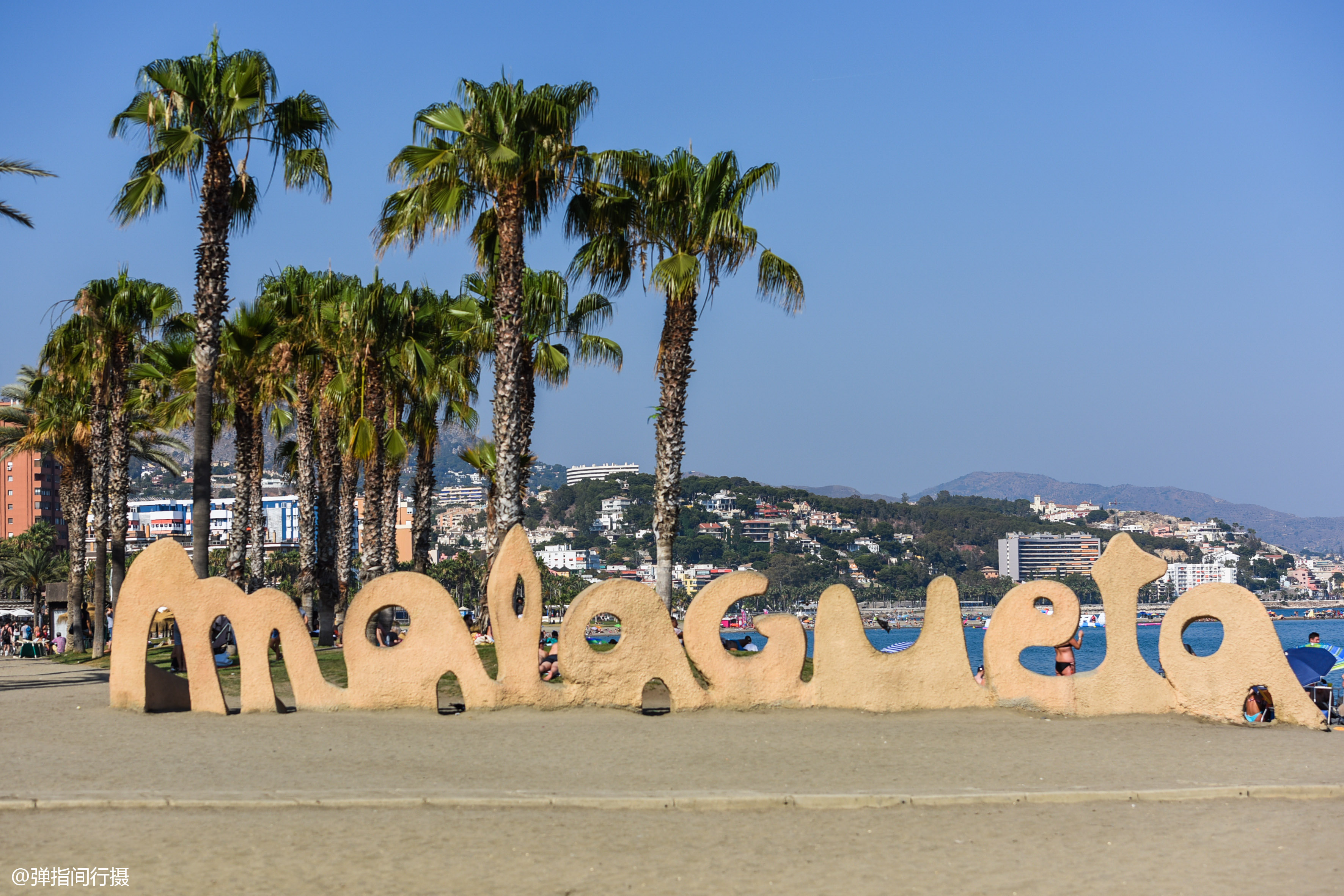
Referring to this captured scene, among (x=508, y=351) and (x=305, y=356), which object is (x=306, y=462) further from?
(x=508, y=351)

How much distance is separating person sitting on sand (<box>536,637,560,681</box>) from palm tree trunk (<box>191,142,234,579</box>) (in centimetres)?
593

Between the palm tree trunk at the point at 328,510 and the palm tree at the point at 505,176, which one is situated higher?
the palm tree at the point at 505,176

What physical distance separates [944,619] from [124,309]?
2150 centimetres

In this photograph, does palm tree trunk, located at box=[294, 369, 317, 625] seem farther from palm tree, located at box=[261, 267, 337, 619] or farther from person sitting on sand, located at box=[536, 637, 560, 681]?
person sitting on sand, located at box=[536, 637, 560, 681]

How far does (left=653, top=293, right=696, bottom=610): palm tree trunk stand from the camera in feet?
61.4

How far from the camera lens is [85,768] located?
10.4 meters

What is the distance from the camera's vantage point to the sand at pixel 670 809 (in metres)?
7.34

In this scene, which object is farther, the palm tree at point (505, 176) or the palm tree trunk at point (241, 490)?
the palm tree trunk at point (241, 490)

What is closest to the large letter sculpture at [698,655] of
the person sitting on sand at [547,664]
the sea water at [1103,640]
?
the person sitting on sand at [547,664]

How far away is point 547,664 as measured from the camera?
16469 mm

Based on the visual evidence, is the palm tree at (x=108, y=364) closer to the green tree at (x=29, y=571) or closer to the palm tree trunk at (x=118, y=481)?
the palm tree trunk at (x=118, y=481)

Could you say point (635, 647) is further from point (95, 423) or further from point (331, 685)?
point (95, 423)

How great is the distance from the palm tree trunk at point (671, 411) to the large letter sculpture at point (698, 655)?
4.31 meters

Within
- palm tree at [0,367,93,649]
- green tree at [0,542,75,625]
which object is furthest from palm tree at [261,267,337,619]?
green tree at [0,542,75,625]
